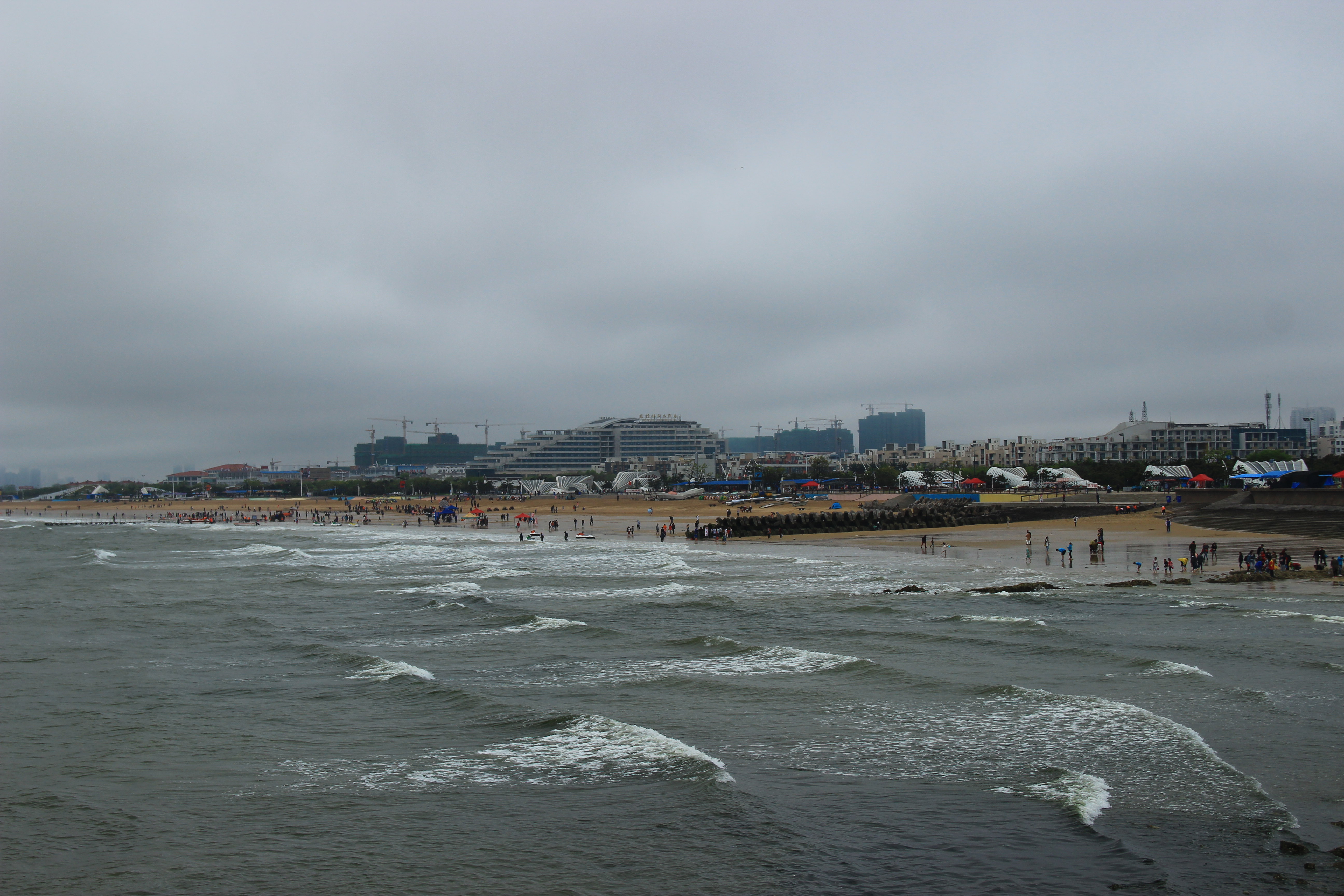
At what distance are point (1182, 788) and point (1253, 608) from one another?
16989 mm

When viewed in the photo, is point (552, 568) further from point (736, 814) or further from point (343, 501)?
point (343, 501)

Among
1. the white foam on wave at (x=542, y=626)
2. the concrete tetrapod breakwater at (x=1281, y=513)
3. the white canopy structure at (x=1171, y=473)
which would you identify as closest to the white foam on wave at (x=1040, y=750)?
the white foam on wave at (x=542, y=626)

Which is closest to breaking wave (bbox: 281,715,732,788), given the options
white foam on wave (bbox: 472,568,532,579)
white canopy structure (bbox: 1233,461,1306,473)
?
white foam on wave (bbox: 472,568,532,579)

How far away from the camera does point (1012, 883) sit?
386 inches

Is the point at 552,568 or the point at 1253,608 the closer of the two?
the point at 1253,608

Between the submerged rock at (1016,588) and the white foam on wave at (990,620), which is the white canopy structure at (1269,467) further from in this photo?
the white foam on wave at (990,620)

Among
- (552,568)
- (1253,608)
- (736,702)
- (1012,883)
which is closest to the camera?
(1012,883)

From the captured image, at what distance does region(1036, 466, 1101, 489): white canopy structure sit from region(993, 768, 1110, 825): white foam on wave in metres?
86.4

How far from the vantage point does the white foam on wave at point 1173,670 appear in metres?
18.7

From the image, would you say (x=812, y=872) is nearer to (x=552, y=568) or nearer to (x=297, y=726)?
(x=297, y=726)

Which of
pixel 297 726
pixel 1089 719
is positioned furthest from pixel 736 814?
pixel 297 726

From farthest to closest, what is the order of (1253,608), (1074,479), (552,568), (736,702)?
(1074,479) → (552,568) → (1253,608) → (736,702)

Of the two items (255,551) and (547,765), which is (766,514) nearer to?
(255,551)

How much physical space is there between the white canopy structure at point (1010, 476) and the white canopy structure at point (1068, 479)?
6.56 feet
